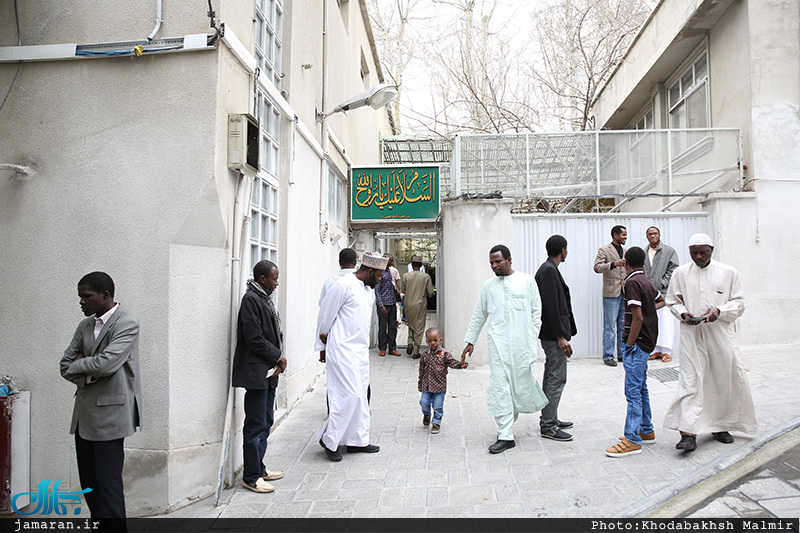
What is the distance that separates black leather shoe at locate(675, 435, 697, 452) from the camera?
4004 mm

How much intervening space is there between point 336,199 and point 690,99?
7.03 metres

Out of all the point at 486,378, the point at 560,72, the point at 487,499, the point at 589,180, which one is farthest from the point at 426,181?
the point at 560,72

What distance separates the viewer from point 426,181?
9.28 m

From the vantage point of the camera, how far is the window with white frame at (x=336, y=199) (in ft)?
27.9

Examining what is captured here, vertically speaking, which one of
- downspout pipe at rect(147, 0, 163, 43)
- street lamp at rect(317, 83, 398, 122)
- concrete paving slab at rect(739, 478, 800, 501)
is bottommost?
concrete paving slab at rect(739, 478, 800, 501)

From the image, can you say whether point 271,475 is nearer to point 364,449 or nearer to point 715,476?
point 364,449

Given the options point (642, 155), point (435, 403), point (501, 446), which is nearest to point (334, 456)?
point (435, 403)

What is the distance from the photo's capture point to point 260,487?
3.69 meters

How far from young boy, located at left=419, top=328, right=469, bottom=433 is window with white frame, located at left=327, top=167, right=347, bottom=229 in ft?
12.8

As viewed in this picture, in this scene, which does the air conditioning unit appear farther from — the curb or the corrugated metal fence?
the corrugated metal fence

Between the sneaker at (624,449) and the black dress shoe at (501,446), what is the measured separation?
77 cm

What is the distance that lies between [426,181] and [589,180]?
2.75 meters

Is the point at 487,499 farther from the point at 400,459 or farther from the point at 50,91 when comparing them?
the point at 50,91

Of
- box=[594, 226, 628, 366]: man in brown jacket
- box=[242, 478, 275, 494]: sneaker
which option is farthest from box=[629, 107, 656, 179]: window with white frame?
box=[242, 478, 275, 494]: sneaker
